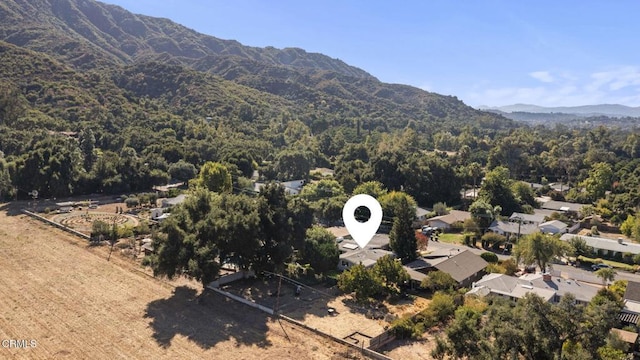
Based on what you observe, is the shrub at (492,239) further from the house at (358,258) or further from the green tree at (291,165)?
the green tree at (291,165)

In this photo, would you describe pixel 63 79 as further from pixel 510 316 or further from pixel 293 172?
pixel 510 316

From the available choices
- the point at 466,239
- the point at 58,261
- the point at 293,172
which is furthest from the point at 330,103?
the point at 58,261

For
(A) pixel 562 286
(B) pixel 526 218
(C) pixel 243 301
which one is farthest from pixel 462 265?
(B) pixel 526 218

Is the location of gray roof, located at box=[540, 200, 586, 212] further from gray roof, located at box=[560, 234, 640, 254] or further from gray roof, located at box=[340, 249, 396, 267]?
gray roof, located at box=[340, 249, 396, 267]

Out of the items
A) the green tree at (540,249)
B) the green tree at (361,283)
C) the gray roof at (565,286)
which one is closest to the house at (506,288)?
the gray roof at (565,286)

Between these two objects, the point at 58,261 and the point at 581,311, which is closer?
the point at 581,311

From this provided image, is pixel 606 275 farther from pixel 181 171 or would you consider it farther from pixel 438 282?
pixel 181 171
